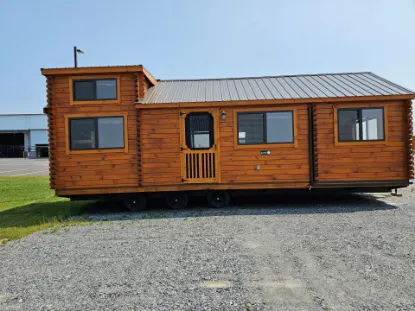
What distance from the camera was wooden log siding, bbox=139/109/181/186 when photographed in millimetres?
9203

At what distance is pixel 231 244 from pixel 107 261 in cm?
193

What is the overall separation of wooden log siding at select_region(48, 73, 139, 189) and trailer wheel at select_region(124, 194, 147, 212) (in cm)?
42

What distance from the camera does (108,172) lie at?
913 cm

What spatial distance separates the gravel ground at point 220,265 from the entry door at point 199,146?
1630 millimetres

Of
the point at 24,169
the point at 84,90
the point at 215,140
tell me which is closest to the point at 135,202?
the point at 215,140

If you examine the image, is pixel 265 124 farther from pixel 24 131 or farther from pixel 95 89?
pixel 24 131

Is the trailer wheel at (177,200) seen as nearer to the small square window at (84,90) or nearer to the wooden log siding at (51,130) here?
the wooden log siding at (51,130)

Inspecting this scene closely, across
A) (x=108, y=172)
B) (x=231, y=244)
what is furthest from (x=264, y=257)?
(x=108, y=172)

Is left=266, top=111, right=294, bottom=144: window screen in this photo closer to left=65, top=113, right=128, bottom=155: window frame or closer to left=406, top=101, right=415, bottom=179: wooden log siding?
left=406, top=101, right=415, bottom=179: wooden log siding

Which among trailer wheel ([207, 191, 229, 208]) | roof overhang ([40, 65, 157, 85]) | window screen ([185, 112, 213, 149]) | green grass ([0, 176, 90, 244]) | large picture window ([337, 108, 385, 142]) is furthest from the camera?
trailer wheel ([207, 191, 229, 208])

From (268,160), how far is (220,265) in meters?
5.01

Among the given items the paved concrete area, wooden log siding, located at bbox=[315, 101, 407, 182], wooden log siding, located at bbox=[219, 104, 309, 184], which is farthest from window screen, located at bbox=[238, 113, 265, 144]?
the paved concrete area

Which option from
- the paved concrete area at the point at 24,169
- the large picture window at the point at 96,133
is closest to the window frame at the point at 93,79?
the large picture window at the point at 96,133

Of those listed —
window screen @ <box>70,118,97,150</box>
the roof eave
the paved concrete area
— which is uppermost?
the roof eave
